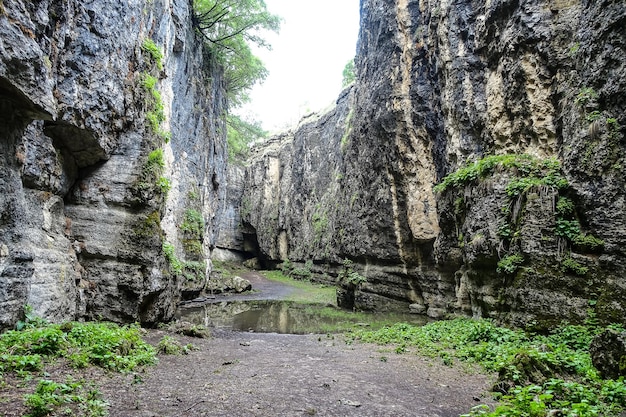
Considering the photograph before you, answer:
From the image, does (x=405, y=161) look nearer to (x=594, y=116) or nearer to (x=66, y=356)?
(x=594, y=116)

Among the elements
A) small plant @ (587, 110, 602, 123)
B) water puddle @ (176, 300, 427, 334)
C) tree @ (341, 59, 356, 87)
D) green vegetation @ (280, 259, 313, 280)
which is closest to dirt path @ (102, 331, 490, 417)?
water puddle @ (176, 300, 427, 334)

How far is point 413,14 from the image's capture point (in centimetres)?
1750

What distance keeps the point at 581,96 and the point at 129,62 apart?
11253 millimetres

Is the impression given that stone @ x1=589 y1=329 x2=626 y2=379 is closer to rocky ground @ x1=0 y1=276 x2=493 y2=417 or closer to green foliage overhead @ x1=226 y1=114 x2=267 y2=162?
rocky ground @ x1=0 y1=276 x2=493 y2=417

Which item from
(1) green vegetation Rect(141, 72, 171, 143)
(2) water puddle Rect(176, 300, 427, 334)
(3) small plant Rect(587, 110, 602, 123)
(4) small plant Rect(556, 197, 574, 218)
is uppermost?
(1) green vegetation Rect(141, 72, 171, 143)

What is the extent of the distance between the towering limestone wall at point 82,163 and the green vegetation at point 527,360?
21.5 ft

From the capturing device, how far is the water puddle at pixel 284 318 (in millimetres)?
13562

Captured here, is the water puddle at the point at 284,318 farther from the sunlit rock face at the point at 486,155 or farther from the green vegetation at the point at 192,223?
the green vegetation at the point at 192,223

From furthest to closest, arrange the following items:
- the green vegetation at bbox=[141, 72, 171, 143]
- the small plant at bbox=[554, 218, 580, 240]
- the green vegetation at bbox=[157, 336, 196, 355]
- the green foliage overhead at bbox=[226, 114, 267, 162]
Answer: the green foliage overhead at bbox=[226, 114, 267, 162] → the green vegetation at bbox=[141, 72, 171, 143] → the small plant at bbox=[554, 218, 580, 240] → the green vegetation at bbox=[157, 336, 196, 355]

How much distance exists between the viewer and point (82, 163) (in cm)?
913

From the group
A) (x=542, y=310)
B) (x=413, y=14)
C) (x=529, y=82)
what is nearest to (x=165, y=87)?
(x=413, y=14)

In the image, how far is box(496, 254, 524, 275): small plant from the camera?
29.5 ft

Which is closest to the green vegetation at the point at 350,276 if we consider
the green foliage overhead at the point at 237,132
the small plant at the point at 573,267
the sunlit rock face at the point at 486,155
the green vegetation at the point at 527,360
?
the sunlit rock face at the point at 486,155

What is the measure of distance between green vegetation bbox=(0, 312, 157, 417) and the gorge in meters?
0.68
